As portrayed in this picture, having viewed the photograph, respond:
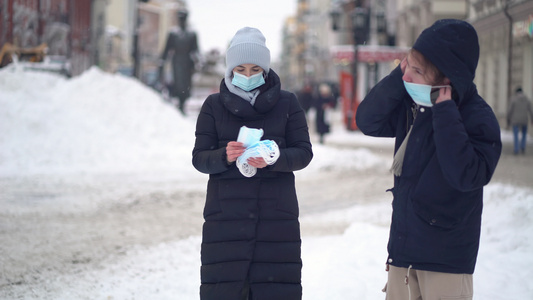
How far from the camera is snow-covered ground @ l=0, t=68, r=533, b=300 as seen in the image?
16.5ft

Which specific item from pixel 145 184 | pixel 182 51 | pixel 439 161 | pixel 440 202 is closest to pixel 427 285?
pixel 440 202

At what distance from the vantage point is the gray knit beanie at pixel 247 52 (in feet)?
10.4

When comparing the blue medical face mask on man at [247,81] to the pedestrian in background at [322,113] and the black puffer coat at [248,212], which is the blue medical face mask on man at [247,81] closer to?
the black puffer coat at [248,212]

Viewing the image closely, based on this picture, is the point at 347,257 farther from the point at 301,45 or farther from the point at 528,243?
the point at 301,45

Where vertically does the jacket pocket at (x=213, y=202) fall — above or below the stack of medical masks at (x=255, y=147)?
below

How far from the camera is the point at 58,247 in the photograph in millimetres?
6477

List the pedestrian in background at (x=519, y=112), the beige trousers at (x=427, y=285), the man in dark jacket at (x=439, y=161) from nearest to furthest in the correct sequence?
the man in dark jacket at (x=439, y=161) < the beige trousers at (x=427, y=285) < the pedestrian in background at (x=519, y=112)

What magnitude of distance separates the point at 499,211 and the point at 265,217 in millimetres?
4429

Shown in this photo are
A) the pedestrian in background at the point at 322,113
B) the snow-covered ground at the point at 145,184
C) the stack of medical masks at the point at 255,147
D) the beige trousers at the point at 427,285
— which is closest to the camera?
the beige trousers at the point at 427,285

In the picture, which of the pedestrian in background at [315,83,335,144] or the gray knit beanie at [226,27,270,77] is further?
the pedestrian in background at [315,83,335,144]

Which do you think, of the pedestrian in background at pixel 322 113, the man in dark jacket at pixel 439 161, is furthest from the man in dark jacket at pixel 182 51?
the man in dark jacket at pixel 439 161

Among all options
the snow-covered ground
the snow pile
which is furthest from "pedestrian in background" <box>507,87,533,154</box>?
the snow pile

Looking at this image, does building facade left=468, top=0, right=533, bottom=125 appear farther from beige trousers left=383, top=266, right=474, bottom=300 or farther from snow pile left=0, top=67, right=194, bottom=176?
beige trousers left=383, top=266, right=474, bottom=300

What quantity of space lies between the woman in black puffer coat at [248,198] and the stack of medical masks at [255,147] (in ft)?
0.25
